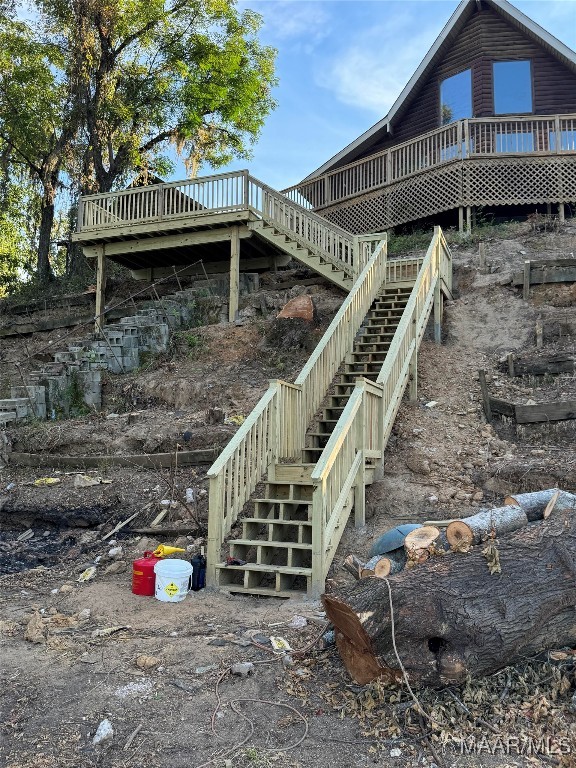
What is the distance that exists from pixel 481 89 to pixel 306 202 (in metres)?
6.23

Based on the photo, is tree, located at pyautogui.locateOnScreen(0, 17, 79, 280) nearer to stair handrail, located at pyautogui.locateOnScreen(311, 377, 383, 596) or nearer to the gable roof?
the gable roof

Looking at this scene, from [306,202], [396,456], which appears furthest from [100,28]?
[396,456]

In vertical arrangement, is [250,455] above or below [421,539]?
above

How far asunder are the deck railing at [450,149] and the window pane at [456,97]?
1.83 meters

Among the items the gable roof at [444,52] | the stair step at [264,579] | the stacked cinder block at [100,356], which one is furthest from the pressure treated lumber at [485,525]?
the gable roof at [444,52]

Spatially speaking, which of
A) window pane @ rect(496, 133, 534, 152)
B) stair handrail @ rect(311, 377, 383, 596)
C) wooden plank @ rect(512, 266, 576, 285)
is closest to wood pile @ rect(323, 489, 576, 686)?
stair handrail @ rect(311, 377, 383, 596)

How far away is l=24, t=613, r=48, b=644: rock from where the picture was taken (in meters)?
4.96

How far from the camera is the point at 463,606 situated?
3.93 metres

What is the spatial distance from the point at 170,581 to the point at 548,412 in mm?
5624

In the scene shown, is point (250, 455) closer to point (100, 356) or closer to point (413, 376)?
point (413, 376)

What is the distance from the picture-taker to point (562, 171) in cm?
1630

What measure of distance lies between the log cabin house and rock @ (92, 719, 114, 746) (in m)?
15.1

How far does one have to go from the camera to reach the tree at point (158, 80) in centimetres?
2148

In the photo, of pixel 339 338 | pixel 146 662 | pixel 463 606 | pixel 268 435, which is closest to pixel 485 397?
pixel 339 338
